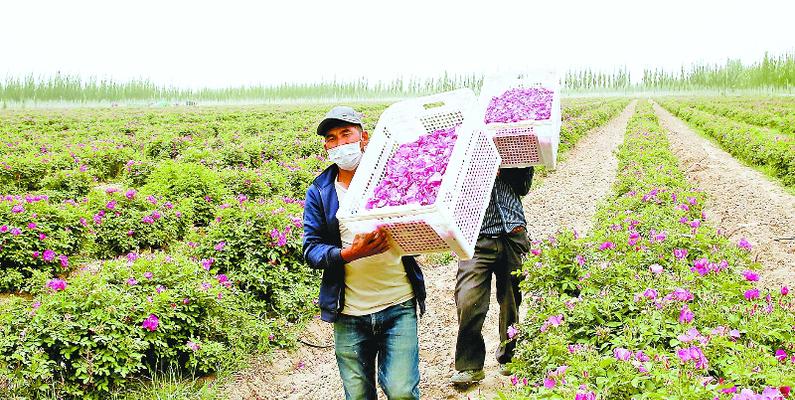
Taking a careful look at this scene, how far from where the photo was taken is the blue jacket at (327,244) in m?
2.66

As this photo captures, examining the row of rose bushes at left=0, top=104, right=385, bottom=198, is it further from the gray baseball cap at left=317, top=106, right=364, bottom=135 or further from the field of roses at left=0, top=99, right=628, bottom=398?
the gray baseball cap at left=317, top=106, right=364, bottom=135

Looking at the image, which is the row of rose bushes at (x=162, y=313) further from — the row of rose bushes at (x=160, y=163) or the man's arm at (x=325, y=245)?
the row of rose bushes at (x=160, y=163)

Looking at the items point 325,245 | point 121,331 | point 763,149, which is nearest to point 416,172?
point 325,245

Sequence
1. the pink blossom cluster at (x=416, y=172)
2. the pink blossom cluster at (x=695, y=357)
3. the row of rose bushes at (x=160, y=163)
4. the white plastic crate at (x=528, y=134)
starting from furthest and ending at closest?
1. the row of rose bushes at (x=160, y=163)
2. the white plastic crate at (x=528, y=134)
3. the pink blossom cluster at (x=416, y=172)
4. the pink blossom cluster at (x=695, y=357)

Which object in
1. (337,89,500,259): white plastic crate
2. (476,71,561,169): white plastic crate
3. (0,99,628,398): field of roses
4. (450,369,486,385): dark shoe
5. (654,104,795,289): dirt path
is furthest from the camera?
(654,104,795,289): dirt path

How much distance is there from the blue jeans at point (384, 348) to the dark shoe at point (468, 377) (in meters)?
1.26

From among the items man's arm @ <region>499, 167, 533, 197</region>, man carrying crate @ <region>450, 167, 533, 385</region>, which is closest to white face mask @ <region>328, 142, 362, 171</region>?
man carrying crate @ <region>450, 167, 533, 385</region>

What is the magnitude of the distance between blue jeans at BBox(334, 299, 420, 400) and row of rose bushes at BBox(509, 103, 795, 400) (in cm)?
48

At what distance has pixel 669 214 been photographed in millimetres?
5277

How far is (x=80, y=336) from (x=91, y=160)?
9.38 meters

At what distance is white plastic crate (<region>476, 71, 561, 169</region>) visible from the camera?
3.30m

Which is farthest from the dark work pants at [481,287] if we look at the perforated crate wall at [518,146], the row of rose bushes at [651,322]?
the perforated crate wall at [518,146]

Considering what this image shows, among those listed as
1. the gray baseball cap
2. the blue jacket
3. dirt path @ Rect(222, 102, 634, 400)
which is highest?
the gray baseball cap

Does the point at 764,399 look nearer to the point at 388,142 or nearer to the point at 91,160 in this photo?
the point at 388,142
